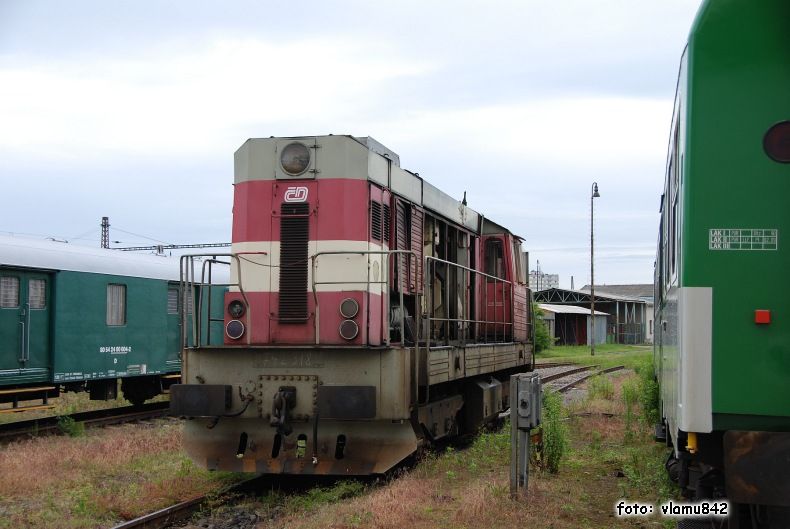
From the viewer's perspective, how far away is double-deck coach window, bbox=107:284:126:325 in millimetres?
15875

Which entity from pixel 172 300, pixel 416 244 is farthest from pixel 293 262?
pixel 172 300

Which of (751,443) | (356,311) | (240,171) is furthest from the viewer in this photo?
(240,171)

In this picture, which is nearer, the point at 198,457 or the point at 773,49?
the point at 773,49

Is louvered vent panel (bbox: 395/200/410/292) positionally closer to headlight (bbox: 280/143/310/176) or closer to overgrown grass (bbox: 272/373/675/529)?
headlight (bbox: 280/143/310/176)

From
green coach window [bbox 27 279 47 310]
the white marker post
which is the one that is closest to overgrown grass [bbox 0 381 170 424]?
green coach window [bbox 27 279 47 310]

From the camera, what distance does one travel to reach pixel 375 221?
9.48 m

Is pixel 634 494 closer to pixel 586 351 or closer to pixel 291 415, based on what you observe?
pixel 291 415

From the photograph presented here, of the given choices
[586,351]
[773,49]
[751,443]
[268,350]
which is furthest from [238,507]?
[586,351]

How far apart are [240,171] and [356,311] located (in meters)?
2.21

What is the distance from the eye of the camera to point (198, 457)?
28.4ft

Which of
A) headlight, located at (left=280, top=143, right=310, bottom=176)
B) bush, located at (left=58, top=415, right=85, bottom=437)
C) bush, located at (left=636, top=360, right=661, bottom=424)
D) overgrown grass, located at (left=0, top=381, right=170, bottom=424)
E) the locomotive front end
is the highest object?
headlight, located at (left=280, top=143, right=310, bottom=176)

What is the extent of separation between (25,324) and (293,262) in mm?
6827

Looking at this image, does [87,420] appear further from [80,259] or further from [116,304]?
[80,259]

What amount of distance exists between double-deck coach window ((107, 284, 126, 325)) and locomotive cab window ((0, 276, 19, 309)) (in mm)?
2329
